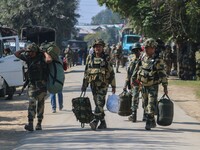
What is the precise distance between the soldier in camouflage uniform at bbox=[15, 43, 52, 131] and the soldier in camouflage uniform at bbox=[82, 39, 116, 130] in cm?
87

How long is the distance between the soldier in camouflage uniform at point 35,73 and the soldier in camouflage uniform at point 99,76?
0.87 m

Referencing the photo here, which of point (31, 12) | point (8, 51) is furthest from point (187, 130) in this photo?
point (31, 12)

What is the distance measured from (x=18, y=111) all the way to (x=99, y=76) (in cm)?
554

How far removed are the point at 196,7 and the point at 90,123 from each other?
509 inches

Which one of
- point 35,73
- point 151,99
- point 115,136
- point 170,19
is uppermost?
point 170,19

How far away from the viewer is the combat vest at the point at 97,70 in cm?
1171

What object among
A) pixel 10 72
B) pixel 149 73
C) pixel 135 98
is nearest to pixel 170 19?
pixel 10 72

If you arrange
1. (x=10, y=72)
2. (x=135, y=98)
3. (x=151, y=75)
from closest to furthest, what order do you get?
(x=151, y=75), (x=135, y=98), (x=10, y=72)

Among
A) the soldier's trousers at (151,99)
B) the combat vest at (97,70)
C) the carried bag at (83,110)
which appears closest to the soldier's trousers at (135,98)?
the soldier's trousers at (151,99)

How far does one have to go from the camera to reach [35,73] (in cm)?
1176

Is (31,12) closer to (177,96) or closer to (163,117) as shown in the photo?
(177,96)

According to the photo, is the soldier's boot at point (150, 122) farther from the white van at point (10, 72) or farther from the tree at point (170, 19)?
the tree at point (170, 19)

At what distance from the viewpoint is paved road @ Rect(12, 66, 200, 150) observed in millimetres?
9906

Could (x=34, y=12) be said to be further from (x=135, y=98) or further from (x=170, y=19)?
(x=135, y=98)
